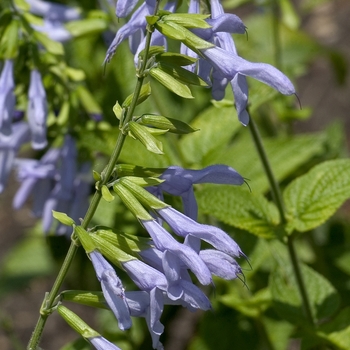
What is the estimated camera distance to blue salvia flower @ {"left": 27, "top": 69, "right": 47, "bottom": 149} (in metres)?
1.62

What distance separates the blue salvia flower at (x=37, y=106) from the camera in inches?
63.8

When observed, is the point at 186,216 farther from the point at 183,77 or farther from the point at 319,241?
the point at 319,241

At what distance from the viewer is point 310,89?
4.14 metres

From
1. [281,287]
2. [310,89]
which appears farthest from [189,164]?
[310,89]

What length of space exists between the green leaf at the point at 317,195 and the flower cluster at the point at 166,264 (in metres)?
0.36

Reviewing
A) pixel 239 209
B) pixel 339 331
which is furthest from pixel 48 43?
pixel 339 331

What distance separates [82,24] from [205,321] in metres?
0.92

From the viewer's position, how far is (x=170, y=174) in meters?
1.09

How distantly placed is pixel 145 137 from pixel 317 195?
1.78 ft

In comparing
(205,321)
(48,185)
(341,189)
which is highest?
(341,189)

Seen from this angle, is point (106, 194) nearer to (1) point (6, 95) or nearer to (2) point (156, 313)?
(2) point (156, 313)

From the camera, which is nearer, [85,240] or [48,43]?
[85,240]

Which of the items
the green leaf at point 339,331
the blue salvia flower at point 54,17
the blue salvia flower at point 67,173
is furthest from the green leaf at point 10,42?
the green leaf at point 339,331

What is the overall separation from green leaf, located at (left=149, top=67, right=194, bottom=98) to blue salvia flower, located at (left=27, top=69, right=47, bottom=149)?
2.11ft
